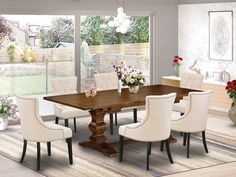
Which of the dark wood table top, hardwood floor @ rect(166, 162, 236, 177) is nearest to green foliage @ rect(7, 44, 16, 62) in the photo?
the dark wood table top

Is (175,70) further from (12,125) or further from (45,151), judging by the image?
(45,151)

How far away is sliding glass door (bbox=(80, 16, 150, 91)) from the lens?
9.93m

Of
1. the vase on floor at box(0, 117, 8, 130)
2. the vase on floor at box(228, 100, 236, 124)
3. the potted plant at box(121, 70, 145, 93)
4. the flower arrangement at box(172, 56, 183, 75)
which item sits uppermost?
the flower arrangement at box(172, 56, 183, 75)

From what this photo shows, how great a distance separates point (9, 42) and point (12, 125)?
1.50 metres

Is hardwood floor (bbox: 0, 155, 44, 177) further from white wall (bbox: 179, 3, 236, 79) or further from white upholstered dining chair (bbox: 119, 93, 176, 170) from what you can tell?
white wall (bbox: 179, 3, 236, 79)

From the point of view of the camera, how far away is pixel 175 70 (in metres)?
10.6

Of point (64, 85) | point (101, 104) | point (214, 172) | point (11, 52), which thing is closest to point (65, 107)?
point (64, 85)

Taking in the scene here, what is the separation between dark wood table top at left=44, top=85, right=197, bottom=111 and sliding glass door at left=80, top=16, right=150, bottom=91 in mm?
2129

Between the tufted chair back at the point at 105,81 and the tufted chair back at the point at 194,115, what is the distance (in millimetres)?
2242

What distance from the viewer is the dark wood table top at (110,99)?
6.68 meters

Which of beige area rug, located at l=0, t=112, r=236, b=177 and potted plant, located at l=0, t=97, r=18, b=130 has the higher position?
potted plant, located at l=0, t=97, r=18, b=130

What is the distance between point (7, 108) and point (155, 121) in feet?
10.8

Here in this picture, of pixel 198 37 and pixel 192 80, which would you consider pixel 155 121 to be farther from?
A: pixel 198 37


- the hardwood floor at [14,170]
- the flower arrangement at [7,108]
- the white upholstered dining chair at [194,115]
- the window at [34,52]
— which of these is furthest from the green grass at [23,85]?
the white upholstered dining chair at [194,115]
